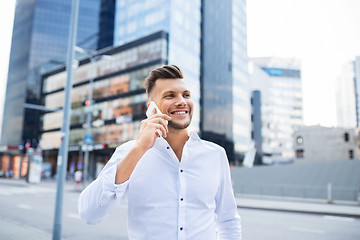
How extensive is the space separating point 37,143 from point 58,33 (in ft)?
112

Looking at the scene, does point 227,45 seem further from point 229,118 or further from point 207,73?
point 229,118

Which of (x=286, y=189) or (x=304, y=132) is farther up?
(x=304, y=132)

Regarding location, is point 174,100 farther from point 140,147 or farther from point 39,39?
point 39,39

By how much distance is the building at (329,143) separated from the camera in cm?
3912

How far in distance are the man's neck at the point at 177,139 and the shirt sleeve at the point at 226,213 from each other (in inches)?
14.1

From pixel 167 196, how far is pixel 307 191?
2116 cm

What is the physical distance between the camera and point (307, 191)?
66.8 ft

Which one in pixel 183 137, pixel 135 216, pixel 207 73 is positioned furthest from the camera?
pixel 207 73

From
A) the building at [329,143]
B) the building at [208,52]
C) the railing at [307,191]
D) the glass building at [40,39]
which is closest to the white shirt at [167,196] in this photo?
the railing at [307,191]

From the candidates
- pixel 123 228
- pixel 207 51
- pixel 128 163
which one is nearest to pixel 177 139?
pixel 128 163

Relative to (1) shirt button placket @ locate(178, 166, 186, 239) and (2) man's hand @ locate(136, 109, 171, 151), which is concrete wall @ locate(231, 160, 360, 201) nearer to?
(1) shirt button placket @ locate(178, 166, 186, 239)

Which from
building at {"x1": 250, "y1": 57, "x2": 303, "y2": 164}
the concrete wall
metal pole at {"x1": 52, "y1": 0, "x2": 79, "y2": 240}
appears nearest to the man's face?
metal pole at {"x1": 52, "y1": 0, "x2": 79, "y2": 240}

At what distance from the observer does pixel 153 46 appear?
1833 inches

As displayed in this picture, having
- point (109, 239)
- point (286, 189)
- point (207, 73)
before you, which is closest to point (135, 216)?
point (109, 239)
